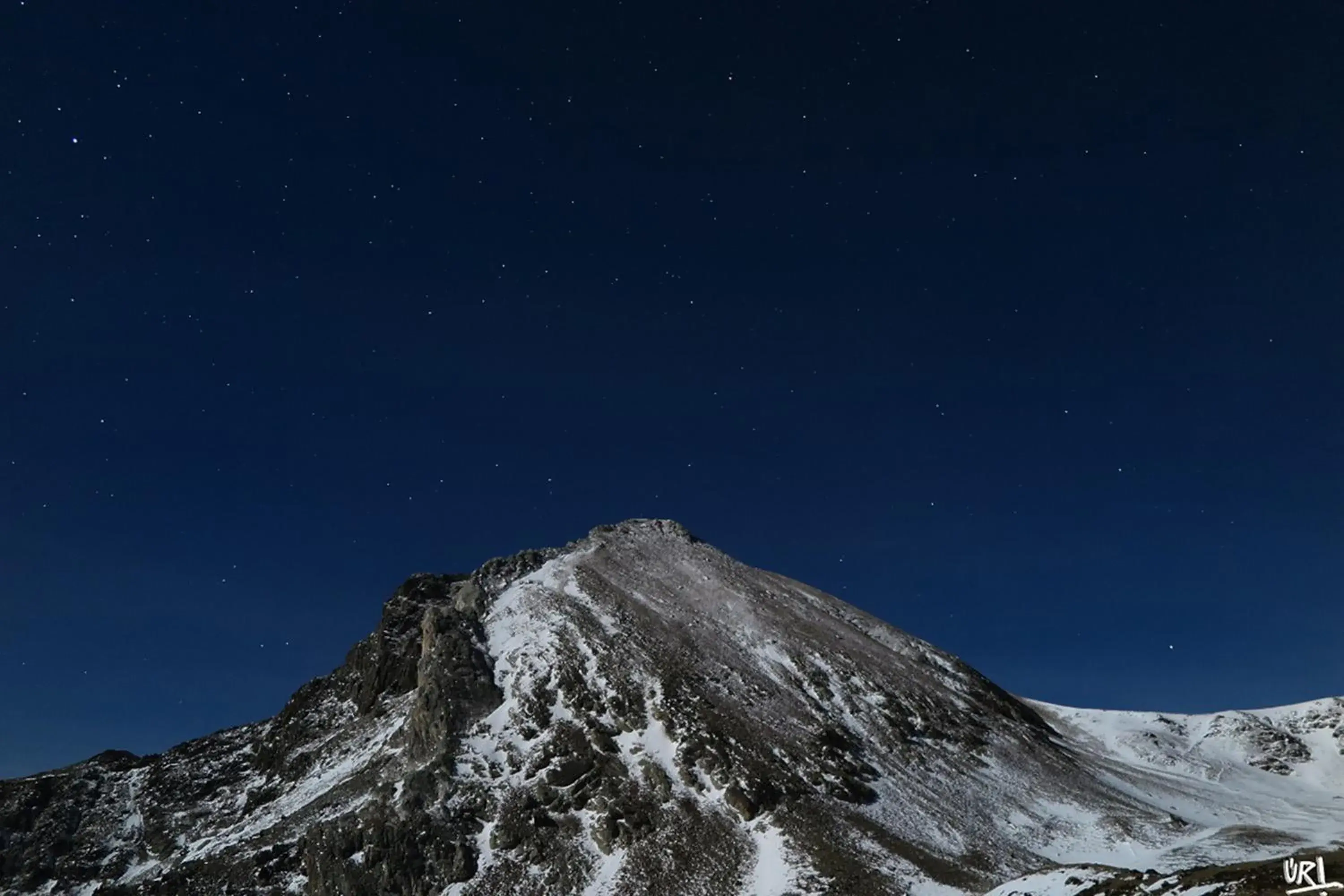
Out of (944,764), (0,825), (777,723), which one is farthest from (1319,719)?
(0,825)

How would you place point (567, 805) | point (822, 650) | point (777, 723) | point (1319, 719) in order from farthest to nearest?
point (1319, 719), point (822, 650), point (777, 723), point (567, 805)

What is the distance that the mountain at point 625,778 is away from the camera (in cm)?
5297

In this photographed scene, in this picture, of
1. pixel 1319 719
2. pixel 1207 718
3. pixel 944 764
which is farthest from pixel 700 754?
pixel 1319 719

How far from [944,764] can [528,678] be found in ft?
119

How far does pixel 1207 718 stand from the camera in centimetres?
13162

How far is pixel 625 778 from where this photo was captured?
59.1 metres

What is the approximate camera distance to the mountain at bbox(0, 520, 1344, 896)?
52969 millimetres

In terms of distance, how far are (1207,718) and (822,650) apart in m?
89.5

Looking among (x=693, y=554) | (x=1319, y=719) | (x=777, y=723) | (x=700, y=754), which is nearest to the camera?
(x=700, y=754)

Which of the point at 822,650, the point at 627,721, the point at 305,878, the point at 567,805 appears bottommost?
the point at 305,878

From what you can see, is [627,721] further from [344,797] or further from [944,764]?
[944,764]

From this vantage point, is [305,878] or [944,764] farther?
[944,764]

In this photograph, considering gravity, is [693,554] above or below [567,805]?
above

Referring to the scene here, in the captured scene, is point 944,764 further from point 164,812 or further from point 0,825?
point 0,825
